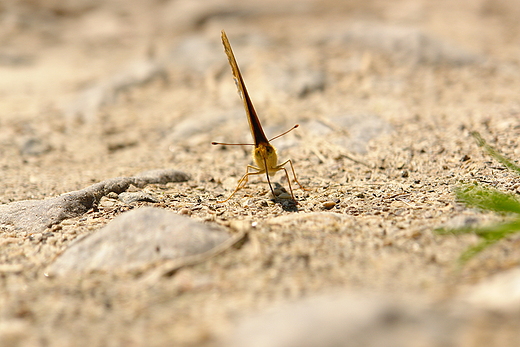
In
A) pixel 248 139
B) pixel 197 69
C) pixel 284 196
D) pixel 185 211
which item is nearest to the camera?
pixel 185 211

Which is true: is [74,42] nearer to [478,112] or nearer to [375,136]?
[375,136]

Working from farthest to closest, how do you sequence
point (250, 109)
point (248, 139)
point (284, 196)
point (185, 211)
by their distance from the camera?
point (248, 139) < point (284, 196) < point (250, 109) < point (185, 211)

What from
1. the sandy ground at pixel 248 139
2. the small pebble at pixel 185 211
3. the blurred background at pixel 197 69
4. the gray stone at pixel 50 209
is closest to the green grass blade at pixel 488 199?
the sandy ground at pixel 248 139

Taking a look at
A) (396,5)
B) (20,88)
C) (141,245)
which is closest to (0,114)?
(20,88)

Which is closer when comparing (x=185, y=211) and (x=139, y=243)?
(x=139, y=243)

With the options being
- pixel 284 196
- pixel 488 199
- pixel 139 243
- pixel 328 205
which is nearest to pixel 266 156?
pixel 284 196

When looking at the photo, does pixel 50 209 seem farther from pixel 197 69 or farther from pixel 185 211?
pixel 197 69

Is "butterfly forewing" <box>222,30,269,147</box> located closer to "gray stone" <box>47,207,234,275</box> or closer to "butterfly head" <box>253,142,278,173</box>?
"butterfly head" <box>253,142,278,173</box>

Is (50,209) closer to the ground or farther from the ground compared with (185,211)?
farther from the ground

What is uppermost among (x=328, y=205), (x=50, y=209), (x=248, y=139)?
(x=50, y=209)
